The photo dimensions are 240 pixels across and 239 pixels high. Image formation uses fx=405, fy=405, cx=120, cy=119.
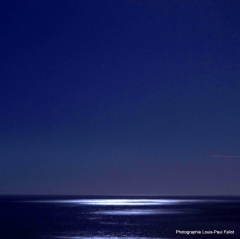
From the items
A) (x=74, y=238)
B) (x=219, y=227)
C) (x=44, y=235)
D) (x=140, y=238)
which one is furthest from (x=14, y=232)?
(x=219, y=227)

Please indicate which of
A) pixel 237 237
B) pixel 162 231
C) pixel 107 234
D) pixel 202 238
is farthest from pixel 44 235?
pixel 237 237

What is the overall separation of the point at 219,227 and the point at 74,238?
2194 cm

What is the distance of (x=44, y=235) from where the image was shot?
48562 mm

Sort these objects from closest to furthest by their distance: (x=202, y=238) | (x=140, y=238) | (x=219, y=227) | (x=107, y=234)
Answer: (x=202, y=238) < (x=140, y=238) < (x=107, y=234) < (x=219, y=227)

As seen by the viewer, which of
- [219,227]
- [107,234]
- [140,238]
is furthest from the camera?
[219,227]

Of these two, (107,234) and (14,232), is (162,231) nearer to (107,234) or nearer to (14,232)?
(107,234)

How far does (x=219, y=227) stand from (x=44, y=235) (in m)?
24.4

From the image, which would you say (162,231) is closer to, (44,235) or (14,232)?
(44,235)

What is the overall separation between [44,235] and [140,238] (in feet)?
38.4

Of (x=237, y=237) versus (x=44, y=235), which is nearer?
(x=237, y=237)

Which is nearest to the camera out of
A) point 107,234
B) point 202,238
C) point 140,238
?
point 202,238

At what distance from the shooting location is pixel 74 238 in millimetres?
46094

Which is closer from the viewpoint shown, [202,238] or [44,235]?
[202,238]

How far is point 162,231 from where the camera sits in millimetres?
52219
